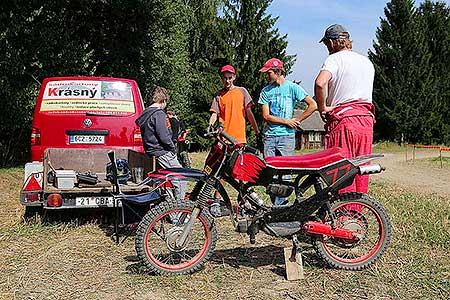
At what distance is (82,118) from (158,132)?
6.97 feet

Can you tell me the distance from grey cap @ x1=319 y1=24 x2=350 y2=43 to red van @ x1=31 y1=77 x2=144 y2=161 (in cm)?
371

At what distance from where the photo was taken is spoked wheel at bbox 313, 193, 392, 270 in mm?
4688

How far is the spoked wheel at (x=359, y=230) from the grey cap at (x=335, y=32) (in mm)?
1447

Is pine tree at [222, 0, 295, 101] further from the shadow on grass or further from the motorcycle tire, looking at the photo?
the shadow on grass

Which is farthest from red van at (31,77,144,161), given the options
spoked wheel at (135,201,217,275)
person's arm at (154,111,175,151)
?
spoked wheel at (135,201,217,275)

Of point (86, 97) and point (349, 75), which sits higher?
point (349, 75)

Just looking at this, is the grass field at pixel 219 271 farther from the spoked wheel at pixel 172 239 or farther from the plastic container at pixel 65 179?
the plastic container at pixel 65 179

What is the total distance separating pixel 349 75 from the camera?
4.90 meters

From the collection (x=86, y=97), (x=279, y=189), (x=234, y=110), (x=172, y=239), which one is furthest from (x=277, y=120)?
(x=86, y=97)

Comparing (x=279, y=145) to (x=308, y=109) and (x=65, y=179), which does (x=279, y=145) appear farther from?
(x=65, y=179)

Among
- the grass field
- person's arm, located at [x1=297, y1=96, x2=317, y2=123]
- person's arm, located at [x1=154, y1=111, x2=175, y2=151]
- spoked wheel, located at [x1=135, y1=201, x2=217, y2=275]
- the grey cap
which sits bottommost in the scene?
the grass field

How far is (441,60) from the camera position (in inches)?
1746

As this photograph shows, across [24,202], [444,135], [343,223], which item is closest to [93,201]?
[24,202]

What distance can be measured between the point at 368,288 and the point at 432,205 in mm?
4023
